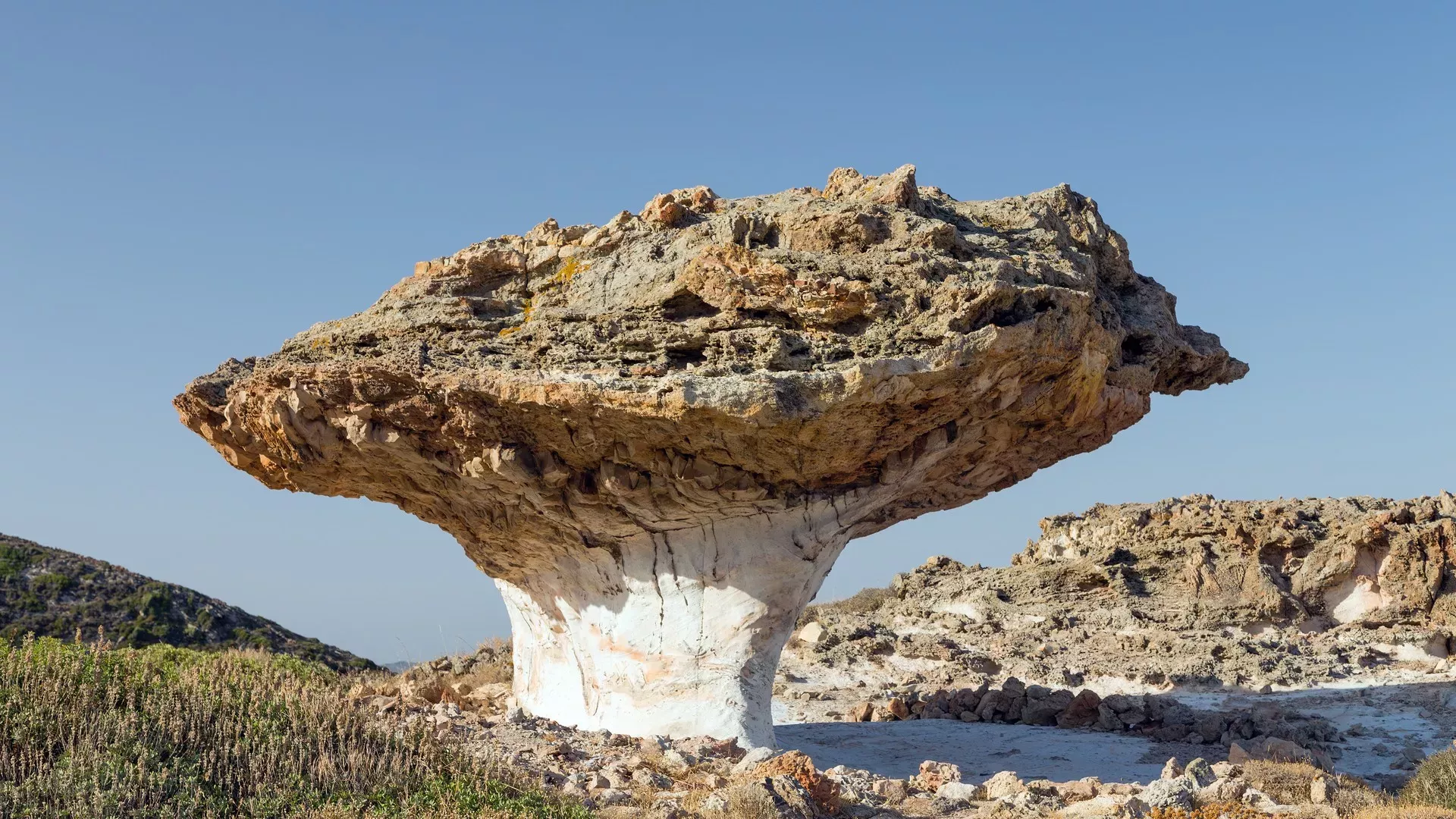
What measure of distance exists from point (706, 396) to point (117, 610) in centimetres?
2344

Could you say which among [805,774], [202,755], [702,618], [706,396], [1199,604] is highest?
[706,396]

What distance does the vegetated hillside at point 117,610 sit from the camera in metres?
25.9

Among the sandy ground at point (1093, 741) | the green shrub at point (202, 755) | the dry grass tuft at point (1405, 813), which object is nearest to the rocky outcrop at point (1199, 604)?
the sandy ground at point (1093, 741)

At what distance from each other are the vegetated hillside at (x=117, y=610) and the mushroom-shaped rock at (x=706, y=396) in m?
15.7

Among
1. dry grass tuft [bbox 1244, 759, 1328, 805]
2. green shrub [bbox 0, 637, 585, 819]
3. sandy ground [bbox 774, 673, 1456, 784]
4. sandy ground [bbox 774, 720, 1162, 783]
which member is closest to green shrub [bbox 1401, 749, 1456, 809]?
dry grass tuft [bbox 1244, 759, 1328, 805]

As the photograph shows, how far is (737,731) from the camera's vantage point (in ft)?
34.9

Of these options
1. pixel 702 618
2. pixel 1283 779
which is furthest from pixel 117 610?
pixel 1283 779

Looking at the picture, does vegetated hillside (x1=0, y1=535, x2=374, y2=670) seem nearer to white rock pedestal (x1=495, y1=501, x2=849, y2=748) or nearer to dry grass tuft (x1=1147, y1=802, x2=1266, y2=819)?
white rock pedestal (x1=495, y1=501, x2=849, y2=748)

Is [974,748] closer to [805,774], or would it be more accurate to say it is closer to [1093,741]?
[1093,741]

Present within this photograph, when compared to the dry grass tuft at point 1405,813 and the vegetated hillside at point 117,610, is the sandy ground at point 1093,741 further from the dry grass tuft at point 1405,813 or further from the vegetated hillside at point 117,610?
the vegetated hillside at point 117,610

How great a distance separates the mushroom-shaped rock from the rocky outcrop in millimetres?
6481

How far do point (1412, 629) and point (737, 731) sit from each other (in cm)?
1265

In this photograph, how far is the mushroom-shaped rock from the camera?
A: 9.55 m

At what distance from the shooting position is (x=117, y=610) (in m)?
27.2
